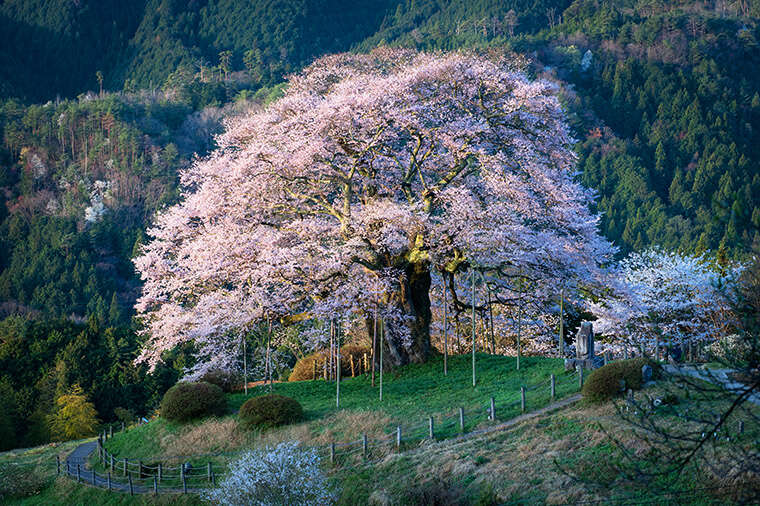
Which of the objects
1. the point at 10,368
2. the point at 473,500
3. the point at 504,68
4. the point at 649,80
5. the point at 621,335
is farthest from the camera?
the point at 649,80

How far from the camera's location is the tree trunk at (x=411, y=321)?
103 ft

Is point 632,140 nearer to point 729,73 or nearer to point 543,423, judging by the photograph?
point 729,73

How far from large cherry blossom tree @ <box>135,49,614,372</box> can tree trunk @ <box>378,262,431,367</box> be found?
56 mm

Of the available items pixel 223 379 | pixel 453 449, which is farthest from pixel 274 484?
pixel 223 379

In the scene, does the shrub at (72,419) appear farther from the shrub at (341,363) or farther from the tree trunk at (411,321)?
the tree trunk at (411,321)

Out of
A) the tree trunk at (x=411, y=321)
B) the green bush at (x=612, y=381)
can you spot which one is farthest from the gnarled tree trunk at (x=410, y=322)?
the green bush at (x=612, y=381)

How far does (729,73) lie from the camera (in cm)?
13100

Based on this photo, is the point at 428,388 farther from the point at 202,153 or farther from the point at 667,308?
the point at 202,153

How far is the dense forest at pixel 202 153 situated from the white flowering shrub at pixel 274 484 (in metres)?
35.6

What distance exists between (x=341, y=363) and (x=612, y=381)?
14558mm

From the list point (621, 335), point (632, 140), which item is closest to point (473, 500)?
point (621, 335)

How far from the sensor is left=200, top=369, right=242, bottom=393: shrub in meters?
32.5

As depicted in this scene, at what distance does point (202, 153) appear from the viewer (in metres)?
123

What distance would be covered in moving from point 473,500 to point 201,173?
19369 millimetres
